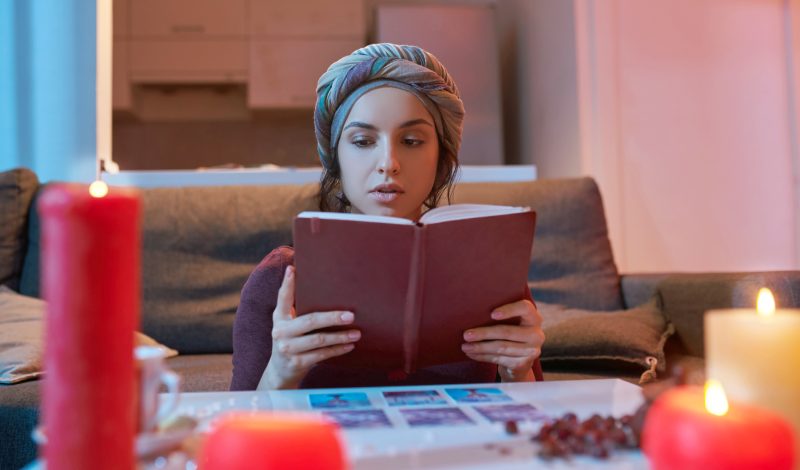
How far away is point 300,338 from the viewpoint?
0.89m

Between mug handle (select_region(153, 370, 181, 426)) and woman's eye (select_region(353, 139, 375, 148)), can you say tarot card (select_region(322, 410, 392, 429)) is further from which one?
woman's eye (select_region(353, 139, 375, 148))

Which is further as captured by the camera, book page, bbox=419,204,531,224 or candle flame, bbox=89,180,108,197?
book page, bbox=419,204,531,224

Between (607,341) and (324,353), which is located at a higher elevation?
(324,353)

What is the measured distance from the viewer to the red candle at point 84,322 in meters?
0.36

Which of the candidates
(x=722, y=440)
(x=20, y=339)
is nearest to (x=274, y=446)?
(x=722, y=440)

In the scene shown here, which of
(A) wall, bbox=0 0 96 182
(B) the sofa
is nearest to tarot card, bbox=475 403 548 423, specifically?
(B) the sofa

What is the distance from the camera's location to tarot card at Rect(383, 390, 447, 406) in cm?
75

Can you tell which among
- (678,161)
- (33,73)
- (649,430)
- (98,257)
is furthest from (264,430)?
(678,161)

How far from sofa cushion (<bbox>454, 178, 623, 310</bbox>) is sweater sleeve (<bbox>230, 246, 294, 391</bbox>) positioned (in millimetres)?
1119

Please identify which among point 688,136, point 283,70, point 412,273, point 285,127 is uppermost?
point 283,70

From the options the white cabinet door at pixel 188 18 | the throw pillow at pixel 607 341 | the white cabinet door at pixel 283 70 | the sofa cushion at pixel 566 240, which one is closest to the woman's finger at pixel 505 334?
the throw pillow at pixel 607 341

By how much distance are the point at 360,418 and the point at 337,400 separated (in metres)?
0.10

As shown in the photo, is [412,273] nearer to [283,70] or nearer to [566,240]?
[566,240]

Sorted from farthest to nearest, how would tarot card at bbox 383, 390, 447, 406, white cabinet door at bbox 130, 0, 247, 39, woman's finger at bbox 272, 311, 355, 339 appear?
white cabinet door at bbox 130, 0, 247, 39
woman's finger at bbox 272, 311, 355, 339
tarot card at bbox 383, 390, 447, 406
